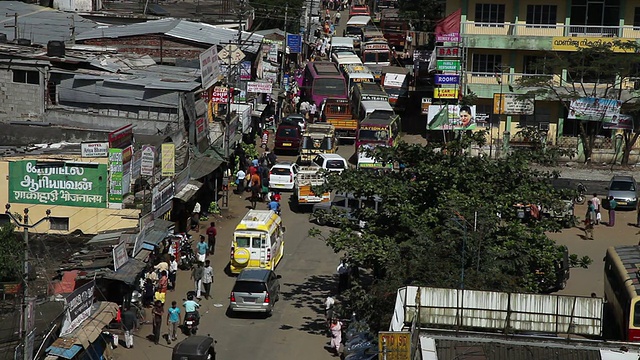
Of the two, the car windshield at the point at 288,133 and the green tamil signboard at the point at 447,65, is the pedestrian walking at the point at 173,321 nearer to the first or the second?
the car windshield at the point at 288,133

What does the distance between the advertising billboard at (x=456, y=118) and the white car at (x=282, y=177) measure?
29.0 feet

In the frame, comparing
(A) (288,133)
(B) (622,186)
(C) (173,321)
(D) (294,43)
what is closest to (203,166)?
(A) (288,133)

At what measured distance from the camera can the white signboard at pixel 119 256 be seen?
1220 inches

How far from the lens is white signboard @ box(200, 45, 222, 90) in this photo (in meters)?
44.5

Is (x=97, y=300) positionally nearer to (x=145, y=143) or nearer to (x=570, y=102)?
(x=145, y=143)

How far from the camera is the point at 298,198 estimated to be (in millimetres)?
45531

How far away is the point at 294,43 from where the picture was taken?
7469cm

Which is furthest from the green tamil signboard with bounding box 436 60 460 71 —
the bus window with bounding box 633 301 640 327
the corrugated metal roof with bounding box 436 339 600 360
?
the corrugated metal roof with bounding box 436 339 600 360

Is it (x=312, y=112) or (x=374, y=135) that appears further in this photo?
(x=312, y=112)

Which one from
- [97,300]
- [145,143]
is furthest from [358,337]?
[145,143]

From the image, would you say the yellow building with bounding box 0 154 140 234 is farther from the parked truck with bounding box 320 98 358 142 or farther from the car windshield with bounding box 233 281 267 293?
the parked truck with bounding box 320 98 358 142

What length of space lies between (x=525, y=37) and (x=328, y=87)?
11.5 m

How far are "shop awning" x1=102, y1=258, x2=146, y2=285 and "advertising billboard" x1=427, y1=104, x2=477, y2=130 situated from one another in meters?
24.2

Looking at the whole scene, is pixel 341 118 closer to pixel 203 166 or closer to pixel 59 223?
pixel 203 166
